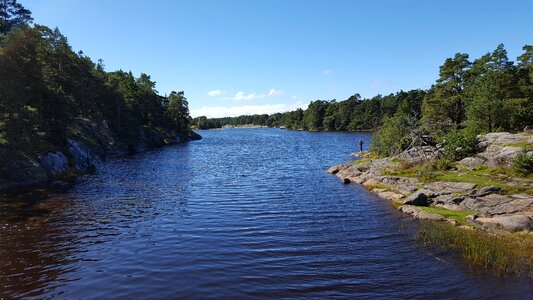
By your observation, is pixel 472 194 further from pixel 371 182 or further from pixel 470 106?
pixel 470 106

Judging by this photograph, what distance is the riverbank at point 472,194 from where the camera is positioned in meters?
19.8

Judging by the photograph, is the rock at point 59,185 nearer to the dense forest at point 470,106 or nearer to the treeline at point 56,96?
the treeline at point 56,96

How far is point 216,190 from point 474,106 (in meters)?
33.5

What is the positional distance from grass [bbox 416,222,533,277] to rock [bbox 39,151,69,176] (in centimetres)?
4141

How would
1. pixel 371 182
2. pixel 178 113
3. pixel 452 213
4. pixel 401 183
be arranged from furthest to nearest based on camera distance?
1. pixel 178 113
2. pixel 371 182
3. pixel 401 183
4. pixel 452 213

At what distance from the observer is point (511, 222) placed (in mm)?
21484

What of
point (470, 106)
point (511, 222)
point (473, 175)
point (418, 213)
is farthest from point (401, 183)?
point (470, 106)

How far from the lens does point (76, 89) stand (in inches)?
3260

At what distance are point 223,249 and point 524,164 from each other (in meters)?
24.2

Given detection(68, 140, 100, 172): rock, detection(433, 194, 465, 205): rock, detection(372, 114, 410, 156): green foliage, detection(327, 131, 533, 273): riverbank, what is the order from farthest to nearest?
1. detection(68, 140, 100, 172): rock
2. detection(372, 114, 410, 156): green foliage
3. detection(433, 194, 465, 205): rock
4. detection(327, 131, 533, 273): riverbank

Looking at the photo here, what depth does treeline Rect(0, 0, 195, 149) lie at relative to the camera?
3866 centimetres

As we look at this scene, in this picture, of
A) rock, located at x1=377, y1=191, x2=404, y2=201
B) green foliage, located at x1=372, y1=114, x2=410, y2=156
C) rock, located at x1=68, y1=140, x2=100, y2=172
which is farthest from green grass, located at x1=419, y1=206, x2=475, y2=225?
rock, located at x1=68, y1=140, x2=100, y2=172

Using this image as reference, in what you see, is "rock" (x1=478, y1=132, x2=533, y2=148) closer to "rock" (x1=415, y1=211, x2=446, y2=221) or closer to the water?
the water

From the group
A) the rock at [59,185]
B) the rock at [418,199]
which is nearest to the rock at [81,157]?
the rock at [59,185]
